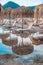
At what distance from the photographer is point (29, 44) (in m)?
1.76

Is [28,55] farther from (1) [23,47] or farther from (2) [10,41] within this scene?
(2) [10,41]

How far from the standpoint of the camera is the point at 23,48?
1758 mm

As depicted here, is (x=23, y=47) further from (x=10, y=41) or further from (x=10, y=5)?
(x=10, y=5)

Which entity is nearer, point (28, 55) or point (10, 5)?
point (28, 55)

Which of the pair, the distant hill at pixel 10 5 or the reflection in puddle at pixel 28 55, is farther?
the distant hill at pixel 10 5

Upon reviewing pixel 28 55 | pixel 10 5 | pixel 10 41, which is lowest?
pixel 28 55

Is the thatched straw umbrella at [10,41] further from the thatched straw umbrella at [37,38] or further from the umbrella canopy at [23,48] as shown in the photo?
the thatched straw umbrella at [37,38]

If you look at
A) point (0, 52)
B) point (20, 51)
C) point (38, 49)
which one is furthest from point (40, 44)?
point (0, 52)

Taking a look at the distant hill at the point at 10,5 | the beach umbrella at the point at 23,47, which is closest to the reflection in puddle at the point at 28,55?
the beach umbrella at the point at 23,47

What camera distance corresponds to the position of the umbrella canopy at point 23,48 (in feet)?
5.70

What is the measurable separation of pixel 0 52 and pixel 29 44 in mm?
418

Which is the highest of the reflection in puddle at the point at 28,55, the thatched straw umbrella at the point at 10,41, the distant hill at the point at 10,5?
the distant hill at the point at 10,5

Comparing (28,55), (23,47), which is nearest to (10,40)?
(23,47)

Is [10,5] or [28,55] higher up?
[10,5]
